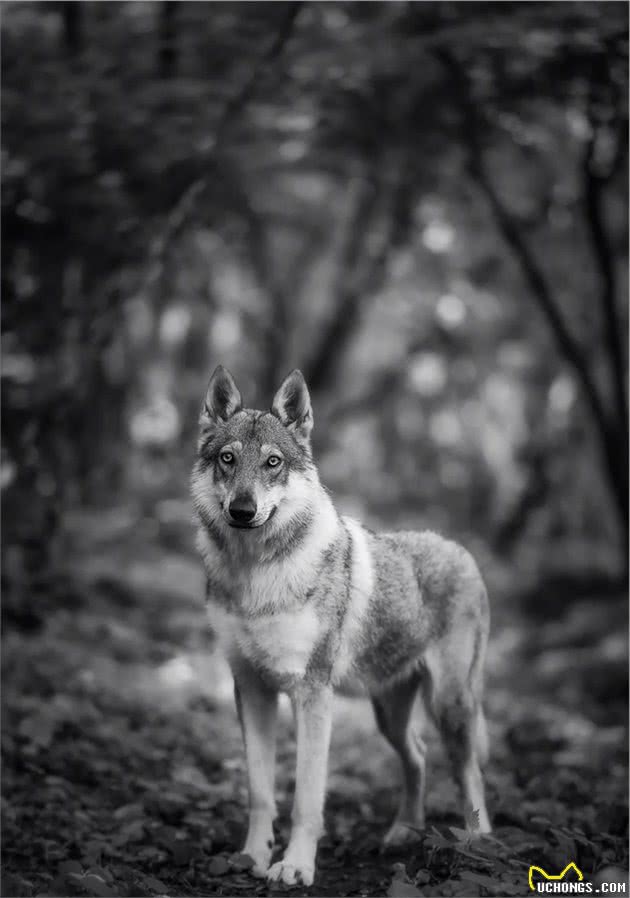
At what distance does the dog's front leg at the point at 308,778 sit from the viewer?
5.05 meters

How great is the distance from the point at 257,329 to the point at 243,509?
12.6 metres

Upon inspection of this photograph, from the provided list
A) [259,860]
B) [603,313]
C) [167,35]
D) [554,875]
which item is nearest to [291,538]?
[259,860]

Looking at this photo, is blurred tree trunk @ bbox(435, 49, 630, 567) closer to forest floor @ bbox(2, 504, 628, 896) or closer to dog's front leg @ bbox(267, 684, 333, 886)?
forest floor @ bbox(2, 504, 628, 896)

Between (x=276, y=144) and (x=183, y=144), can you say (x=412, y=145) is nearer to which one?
(x=276, y=144)

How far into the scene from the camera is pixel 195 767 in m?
7.44

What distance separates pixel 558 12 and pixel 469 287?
25.5 ft

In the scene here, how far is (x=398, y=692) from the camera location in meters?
6.18

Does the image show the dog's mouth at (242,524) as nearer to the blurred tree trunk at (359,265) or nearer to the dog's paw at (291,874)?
the dog's paw at (291,874)

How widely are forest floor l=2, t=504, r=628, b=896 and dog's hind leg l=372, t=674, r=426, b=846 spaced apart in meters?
0.26

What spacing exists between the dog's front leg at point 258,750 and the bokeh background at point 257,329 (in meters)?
0.23

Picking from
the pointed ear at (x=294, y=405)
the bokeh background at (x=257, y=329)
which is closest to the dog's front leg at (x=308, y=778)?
the bokeh background at (x=257, y=329)

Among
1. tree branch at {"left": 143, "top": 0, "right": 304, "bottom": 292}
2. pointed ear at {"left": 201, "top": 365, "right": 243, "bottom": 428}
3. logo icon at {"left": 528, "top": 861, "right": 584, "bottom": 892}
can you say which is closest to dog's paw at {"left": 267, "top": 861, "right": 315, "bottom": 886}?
logo icon at {"left": 528, "top": 861, "right": 584, "bottom": 892}

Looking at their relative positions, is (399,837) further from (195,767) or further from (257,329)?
(257,329)

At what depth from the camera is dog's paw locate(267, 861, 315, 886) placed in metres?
4.98
